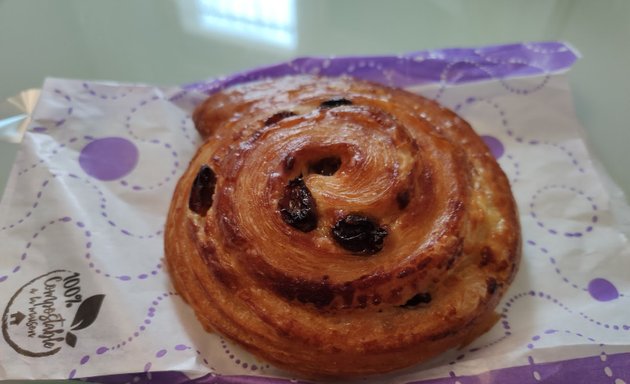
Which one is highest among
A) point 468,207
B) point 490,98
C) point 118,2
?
point 118,2

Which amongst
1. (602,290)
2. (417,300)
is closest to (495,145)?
(602,290)

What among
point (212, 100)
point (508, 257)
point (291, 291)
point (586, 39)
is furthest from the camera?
point (586, 39)

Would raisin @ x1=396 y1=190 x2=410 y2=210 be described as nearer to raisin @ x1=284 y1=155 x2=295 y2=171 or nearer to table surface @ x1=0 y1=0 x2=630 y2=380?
raisin @ x1=284 y1=155 x2=295 y2=171

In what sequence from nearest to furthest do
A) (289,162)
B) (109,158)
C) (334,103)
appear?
(289,162), (334,103), (109,158)

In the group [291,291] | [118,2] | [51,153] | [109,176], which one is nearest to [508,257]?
[291,291]

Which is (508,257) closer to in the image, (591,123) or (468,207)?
(468,207)

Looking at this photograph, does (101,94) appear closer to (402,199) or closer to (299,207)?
(299,207)

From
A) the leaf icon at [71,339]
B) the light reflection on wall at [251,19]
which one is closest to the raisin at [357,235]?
the leaf icon at [71,339]

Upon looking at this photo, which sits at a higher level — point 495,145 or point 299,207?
point 495,145
